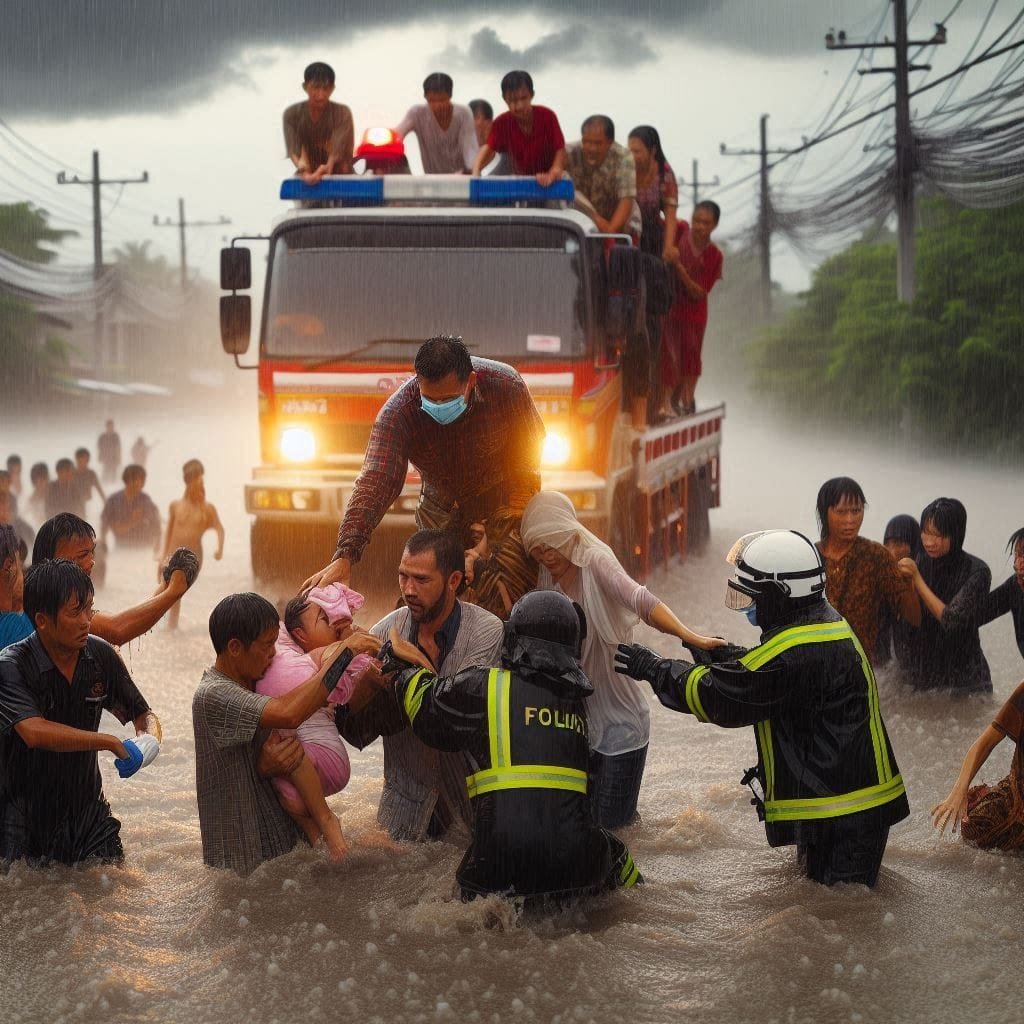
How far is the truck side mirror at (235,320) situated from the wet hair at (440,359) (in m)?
3.82

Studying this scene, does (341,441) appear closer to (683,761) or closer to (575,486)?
(575,486)

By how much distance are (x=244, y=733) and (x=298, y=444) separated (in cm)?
520

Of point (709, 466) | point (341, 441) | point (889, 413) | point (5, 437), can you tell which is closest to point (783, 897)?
point (341, 441)

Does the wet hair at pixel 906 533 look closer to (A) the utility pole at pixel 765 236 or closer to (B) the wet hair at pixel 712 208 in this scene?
(B) the wet hair at pixel 712 208

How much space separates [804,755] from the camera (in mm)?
4734

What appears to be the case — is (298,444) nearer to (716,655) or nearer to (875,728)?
(716,655)

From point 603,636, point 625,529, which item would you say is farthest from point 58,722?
point 625,529

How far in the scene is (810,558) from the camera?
4703 mm

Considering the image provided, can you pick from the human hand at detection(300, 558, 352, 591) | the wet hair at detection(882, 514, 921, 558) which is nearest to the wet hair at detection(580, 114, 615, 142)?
the wet hair at detection(882, 514, 921, 558)

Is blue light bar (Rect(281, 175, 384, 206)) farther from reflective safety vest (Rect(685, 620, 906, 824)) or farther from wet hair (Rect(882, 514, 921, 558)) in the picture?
reflective safety vest (Rect(685, 620, 906, 824))

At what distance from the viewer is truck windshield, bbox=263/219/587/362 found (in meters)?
9.38

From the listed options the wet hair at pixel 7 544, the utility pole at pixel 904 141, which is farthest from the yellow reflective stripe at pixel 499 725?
the utility pole at pixel 904 141

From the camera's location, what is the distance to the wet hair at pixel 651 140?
35.0 ft

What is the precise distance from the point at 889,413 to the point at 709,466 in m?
15.1
